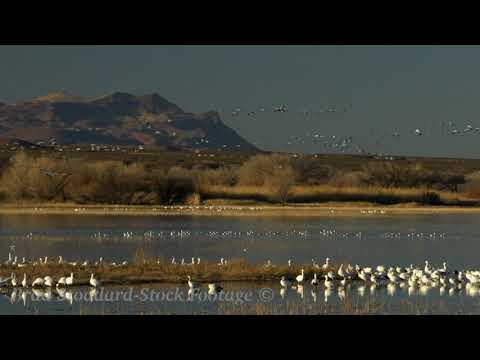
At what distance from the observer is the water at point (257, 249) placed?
2109 centimetres

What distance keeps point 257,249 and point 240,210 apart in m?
26.2

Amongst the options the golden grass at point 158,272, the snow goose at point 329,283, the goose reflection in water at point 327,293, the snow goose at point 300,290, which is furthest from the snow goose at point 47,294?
the snow goose at point 329,283

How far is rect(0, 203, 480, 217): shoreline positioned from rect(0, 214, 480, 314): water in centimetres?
342

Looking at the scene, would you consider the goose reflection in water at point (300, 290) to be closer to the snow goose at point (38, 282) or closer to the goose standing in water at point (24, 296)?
the snow goose at point (38, 282)

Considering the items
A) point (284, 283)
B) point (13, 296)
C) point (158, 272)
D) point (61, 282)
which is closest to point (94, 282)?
point (61, 282)

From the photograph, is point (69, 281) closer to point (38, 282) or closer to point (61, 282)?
point (61, 282)

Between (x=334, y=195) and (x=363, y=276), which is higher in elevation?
(x=334, y=195)

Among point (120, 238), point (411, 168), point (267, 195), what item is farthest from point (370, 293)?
point (411, 168)

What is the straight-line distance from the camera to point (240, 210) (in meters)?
61.2

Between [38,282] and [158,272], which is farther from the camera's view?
[158,272]

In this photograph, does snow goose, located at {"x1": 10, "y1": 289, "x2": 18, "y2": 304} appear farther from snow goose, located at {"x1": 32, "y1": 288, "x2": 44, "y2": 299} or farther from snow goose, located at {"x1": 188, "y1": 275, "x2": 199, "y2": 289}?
snow goose, located at {"x1": 188, "y1": 275, "x2": 199, "y2": 289}

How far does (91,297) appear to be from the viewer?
869 inches

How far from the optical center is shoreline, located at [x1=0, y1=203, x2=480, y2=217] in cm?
5728
